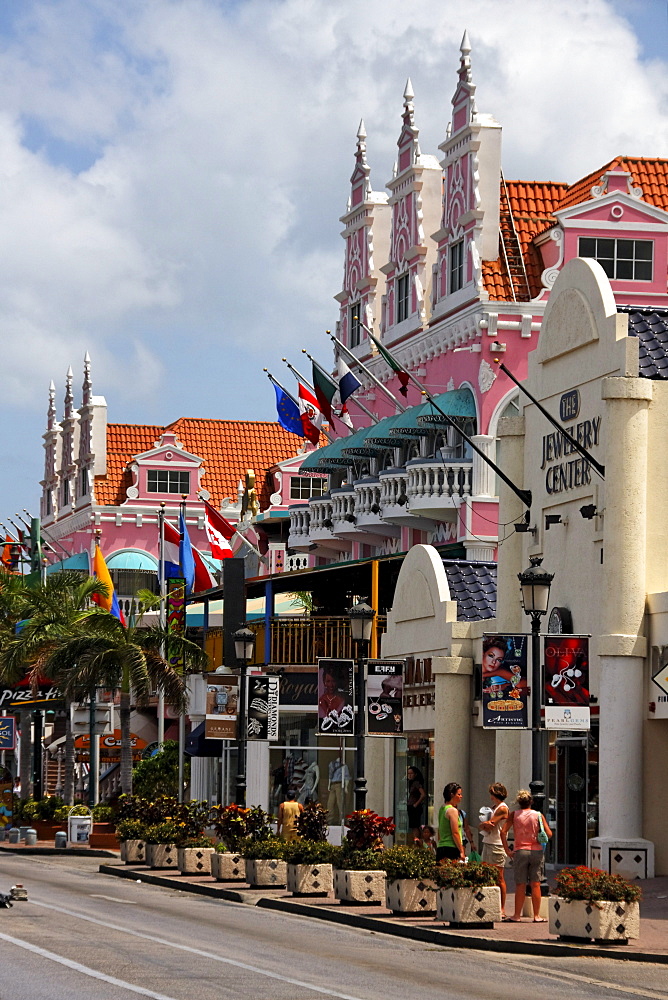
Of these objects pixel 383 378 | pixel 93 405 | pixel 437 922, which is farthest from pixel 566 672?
pixel 93 405

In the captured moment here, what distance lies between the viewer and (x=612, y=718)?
96.2 ft

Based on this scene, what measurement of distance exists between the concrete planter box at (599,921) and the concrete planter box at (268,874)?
967 centimetres

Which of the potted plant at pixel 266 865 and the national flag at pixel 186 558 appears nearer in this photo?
the potted plant at pixel 266 865

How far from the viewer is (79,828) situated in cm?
4909

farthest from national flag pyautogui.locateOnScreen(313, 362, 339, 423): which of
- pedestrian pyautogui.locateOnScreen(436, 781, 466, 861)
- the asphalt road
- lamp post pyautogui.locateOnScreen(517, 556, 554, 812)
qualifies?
pedestrian pyautogui.locateOnScreen(436, 781, 466, 861)

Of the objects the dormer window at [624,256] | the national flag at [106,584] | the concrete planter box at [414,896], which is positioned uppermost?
the dormer window at [624,256]

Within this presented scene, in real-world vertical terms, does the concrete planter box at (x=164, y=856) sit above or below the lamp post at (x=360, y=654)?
below

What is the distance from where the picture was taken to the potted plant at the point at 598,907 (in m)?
20.5

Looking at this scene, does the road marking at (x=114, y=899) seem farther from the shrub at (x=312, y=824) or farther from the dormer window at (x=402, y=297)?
the dormer window at (x=402, y=297)

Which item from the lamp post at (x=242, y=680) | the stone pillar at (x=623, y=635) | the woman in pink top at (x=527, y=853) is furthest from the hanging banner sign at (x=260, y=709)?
the woman in pink top at (x=527, y=853)

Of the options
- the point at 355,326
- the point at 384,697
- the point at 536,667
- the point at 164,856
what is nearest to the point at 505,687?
the point at 536,667

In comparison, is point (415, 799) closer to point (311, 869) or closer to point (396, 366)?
point (311, 869)

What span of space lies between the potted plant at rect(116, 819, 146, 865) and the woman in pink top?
51.6ft

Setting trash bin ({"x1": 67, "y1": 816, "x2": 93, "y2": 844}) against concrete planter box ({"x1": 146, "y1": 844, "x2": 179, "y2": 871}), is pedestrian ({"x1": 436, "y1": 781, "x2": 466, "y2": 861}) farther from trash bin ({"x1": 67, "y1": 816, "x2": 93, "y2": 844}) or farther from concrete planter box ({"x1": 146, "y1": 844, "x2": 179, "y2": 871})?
trash bin ({"x1": 67, "y1": 816, "x2": 93, "y2": 844})
